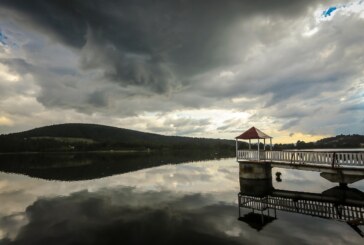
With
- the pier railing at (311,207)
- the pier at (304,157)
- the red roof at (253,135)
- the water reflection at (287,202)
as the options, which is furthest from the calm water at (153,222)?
the red roof at (253,135)

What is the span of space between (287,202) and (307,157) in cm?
739

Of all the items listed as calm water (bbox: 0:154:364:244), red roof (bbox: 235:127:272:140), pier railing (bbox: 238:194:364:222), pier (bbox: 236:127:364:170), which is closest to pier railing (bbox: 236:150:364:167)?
pier (bbox: 236:127:364:170)

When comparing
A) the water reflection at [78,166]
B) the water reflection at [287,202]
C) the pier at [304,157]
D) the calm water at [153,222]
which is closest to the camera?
the calm water at [153,222]

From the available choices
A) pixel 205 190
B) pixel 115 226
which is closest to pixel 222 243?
pixel 115 226

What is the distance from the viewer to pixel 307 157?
27.2 meters

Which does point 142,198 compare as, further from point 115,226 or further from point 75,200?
point 115,226

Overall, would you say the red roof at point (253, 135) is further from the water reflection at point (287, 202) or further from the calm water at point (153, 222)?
the calm water at point (153, 222)

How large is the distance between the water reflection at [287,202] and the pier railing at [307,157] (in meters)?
1.11

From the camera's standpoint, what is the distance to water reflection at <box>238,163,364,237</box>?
1734 cm

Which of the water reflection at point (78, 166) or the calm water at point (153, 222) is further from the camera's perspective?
the water reflection at point (78, 166)

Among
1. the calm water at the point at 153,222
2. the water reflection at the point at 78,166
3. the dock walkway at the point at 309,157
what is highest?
the dock walkway at the point at 309,157

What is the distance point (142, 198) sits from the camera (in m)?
25.7

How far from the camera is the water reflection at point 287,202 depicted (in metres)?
17.3

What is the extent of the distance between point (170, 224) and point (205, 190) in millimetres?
13258
